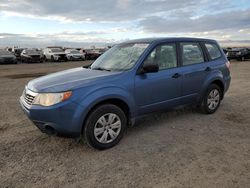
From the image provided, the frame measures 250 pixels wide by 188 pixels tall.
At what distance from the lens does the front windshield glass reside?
16.2ft

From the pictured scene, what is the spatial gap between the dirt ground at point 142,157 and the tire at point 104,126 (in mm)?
147

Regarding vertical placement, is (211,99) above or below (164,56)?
below

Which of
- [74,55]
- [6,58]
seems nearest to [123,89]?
[6,58]

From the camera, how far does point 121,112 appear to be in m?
4.54

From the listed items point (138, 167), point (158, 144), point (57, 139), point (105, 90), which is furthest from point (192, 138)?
point (57, 139)

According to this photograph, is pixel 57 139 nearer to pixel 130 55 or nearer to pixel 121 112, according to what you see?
pixel 121 112

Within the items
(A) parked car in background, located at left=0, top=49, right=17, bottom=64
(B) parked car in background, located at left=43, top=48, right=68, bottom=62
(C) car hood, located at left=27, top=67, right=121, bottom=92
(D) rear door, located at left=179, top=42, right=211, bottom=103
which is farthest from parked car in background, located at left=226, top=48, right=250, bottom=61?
(C) car hood, located at left=27, top=67, right=121, bottom=92

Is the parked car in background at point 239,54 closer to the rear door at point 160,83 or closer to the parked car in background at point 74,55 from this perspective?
the parked car in background at point 74,55

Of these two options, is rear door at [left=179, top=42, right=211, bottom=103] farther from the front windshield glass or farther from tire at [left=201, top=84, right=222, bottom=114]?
the front windshield glass

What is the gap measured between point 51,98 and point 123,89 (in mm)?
1128

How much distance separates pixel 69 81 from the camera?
14.3 ft

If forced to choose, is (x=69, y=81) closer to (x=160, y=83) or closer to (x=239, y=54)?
(x=160, y=83)

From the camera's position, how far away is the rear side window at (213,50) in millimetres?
6296

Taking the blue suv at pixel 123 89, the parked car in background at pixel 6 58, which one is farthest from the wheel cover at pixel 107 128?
the parked car in background at pixel 6 58
